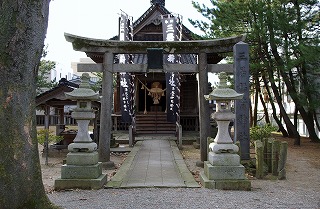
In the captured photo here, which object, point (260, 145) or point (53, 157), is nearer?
point (260, 145)

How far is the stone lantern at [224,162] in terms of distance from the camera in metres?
7.50

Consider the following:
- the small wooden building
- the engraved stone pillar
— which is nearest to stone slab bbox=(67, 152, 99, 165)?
the engraved stone pillar

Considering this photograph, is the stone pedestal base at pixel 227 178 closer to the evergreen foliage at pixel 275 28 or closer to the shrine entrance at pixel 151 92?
the evergreen foliage at pixel 275 28

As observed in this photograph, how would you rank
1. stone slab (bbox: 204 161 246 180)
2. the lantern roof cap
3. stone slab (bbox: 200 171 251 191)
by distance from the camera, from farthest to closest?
the lantern roof cap, stone slab (bbox: 204 161 246 180), stone slab (bbox: 200 171 251 191)

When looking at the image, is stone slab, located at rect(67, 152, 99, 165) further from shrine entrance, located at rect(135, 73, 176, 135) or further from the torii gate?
shrine entrance, located at rect(135, 73, 176, 135)

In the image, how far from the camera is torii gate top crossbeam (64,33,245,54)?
10.5m

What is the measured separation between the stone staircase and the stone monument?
12.7m

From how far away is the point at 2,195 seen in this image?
13.7 ft

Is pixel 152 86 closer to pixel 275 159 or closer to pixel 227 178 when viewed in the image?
pixel 275 159

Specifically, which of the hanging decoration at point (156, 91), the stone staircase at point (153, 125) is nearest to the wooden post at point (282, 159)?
the stone staircase at point (153, 125)

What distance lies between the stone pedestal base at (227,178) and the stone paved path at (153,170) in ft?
1.43

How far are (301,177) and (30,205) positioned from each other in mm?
8091

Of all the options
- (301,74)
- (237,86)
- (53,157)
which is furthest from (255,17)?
(53,157)

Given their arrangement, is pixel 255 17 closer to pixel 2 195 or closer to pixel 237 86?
pixel 237 86
